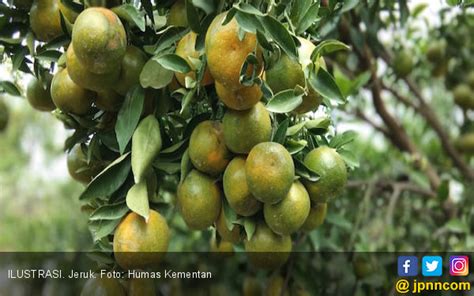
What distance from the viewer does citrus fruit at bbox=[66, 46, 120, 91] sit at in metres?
0.74

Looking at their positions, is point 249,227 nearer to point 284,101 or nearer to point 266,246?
point 266,246

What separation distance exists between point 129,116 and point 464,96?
145 centimetres

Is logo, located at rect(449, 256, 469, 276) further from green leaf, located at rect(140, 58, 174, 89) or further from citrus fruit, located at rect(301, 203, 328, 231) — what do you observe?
green leaf, located at rect(140, 58, 174, 89)

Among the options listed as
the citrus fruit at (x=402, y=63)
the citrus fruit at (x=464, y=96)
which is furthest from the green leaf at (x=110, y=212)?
the citrus fruit at (x=464, y=96)

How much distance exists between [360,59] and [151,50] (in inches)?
38.2

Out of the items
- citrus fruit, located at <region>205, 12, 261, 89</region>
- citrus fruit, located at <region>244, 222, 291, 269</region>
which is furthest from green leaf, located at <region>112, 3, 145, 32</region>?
citrus fruit, located at <region>244, 222, 291, 269</region>

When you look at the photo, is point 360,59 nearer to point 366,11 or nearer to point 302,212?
point 366,11

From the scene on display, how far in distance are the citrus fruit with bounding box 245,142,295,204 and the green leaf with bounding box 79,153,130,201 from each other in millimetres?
176

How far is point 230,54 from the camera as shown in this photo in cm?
68

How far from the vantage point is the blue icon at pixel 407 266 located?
1297 millimetres

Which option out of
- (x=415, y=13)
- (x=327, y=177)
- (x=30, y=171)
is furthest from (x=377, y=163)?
(x=30, y=171)

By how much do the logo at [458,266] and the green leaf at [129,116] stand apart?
2.83 ft

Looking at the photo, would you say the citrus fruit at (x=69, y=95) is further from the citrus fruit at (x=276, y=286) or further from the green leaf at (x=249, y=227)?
the citrus fruit at (x=276, y=286)

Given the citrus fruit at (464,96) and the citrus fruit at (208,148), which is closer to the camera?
the citrus fruit at (208,148)
